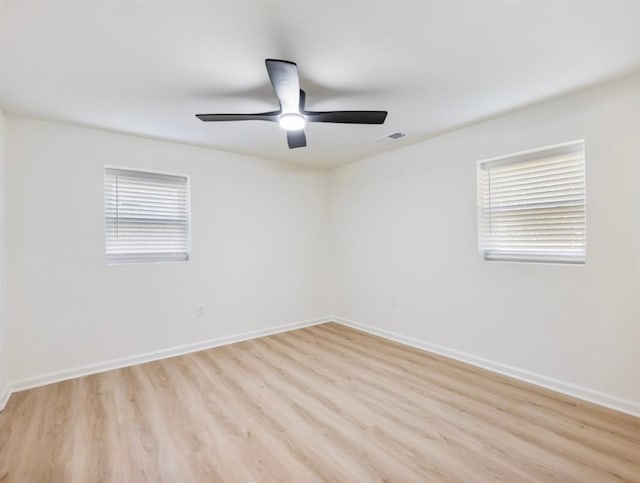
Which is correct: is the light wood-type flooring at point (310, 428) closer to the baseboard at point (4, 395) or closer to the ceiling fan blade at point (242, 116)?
the baseboard at point (4, 395)

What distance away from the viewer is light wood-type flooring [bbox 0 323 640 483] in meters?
1.78

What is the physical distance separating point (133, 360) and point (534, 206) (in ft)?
13.6

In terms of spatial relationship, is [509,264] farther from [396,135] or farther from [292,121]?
[292,121]

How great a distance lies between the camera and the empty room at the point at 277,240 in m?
1.76

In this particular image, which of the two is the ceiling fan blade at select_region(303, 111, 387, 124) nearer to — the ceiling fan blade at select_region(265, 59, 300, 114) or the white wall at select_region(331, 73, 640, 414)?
the ceiling fan blade at select_region(265, 59, 300, 114)

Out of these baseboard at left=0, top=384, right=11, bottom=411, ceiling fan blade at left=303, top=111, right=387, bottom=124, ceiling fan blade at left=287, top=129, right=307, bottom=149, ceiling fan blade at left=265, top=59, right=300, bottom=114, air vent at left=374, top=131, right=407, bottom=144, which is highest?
air vent at left=374, top=131, right=407, bottom=144

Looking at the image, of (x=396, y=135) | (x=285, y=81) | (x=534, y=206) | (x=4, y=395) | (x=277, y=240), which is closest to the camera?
(x=285, y=81)

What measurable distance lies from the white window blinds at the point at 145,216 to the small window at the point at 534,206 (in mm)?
3247

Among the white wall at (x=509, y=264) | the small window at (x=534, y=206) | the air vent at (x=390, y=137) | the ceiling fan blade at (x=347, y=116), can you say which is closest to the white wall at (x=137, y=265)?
the white wall at (x=509, y=264)

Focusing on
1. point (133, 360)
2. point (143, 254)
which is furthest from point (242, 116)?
point (133, 360)

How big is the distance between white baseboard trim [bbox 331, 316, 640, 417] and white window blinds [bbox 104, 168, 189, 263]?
2.83 meters

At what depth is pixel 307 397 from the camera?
102 inches

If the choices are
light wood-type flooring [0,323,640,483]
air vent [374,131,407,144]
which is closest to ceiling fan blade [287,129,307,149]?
air vent [374,131,407,144]

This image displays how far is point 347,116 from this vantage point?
7.54ft
